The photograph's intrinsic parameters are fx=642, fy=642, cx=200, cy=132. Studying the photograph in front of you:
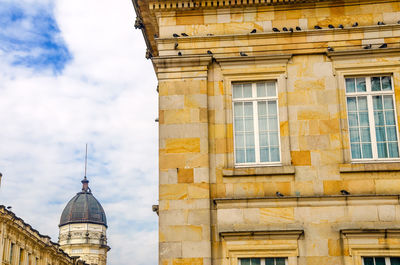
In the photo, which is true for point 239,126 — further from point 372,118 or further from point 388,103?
point 388,103

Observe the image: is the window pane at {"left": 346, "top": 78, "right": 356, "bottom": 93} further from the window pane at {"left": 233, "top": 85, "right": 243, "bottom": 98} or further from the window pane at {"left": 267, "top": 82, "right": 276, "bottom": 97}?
the window pane at {"left": 233, "top": 85, "right": 243, "bottom": 98}

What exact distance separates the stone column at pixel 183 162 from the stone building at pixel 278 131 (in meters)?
0.03

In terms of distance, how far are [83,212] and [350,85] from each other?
102 metres

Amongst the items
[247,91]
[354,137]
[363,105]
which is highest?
[247,91]

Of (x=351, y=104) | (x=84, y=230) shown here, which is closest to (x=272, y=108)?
(x=351, y=104)

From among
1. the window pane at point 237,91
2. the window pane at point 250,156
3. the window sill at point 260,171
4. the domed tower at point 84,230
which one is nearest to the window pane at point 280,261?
the window sill at point 260,171

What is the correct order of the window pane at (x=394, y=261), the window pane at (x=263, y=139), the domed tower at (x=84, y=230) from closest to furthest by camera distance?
the window pane at (x=394, y=261)
the window pane at (x=263, y=139)
the domed tower at (x=84, y=230)

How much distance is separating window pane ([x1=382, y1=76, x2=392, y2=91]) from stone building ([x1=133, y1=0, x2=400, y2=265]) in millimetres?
61

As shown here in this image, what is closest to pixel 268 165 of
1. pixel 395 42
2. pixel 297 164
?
pixel 297 164

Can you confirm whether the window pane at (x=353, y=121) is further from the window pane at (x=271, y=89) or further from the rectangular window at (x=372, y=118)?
the window pane at (x=271, y=89)

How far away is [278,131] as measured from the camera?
19.2 metres

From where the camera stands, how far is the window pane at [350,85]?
63.8ft

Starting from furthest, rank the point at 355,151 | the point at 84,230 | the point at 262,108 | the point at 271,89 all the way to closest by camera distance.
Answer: the point at 84,230, the point at 271,89, the point at 262,108, the point at 355,151

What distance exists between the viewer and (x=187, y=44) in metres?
20.2
